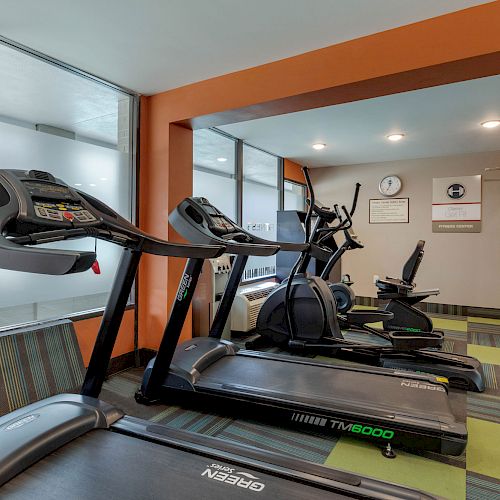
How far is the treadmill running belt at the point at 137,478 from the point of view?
4.61ft

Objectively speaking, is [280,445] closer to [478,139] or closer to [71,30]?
[71,30]

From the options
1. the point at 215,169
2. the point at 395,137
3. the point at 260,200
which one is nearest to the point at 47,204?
the point at 215,169

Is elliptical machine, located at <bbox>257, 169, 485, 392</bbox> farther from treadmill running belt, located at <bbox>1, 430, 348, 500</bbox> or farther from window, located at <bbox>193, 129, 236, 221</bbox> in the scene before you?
treadmill running belt, located at <bbox>1, 430, 348, 500</bbox>

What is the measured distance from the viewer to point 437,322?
5598 mm

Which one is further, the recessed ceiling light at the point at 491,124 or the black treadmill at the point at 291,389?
the recessed ceiling light at the point at 491,124

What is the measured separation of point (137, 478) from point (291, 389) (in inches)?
49.0

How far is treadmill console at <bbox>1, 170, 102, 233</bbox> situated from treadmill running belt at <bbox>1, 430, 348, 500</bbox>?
96 cm

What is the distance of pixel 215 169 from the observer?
16.0 ft

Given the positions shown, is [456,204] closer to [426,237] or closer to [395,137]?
[426,237]

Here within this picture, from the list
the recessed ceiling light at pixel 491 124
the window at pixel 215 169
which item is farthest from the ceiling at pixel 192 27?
the recessed ceiling light at pixel 491 124

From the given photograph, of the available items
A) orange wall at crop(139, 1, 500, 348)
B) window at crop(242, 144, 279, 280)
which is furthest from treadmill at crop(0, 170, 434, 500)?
window at crop(242, 144, 279, 280)

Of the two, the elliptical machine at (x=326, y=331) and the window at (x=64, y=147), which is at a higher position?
the window at (x=64, y=147)

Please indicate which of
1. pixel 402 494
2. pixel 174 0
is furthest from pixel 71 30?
pixel 402 494

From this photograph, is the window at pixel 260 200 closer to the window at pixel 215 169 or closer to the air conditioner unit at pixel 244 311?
the window at pixel 215 169
